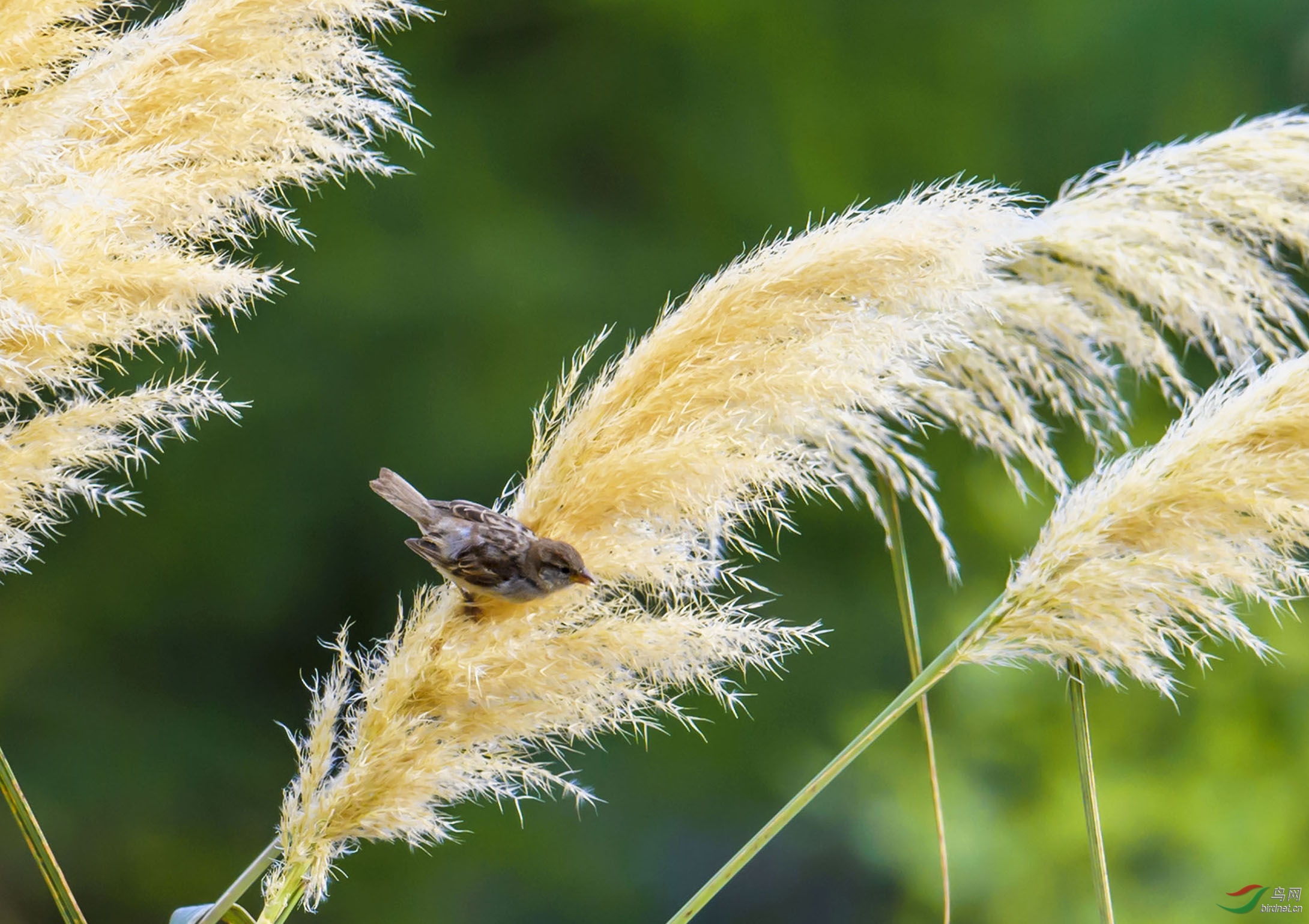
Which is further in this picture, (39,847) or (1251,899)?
(1251,899)

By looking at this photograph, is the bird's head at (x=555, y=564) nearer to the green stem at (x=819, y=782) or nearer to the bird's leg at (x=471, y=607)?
the bird's leg at (x=471, y=607)

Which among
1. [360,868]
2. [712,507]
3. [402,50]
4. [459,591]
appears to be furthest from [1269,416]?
[360,868]

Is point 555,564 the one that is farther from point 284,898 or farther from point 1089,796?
point 1089,796

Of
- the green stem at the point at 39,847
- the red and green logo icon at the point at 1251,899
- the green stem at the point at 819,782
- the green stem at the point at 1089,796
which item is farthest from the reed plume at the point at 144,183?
the red and green logo icon at the point at 1251,899

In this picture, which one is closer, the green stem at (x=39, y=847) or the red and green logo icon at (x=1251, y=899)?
the green stem at (x=39, y=847)

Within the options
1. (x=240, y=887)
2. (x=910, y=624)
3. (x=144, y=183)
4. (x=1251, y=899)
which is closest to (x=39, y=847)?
(x=240, y=887)

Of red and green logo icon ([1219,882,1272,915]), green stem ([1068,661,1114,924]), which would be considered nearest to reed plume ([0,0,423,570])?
green stem ([1068,661,1114,924])

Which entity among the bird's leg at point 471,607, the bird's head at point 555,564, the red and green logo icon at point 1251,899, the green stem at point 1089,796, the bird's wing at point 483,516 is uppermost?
the bird's wing at point 483,516

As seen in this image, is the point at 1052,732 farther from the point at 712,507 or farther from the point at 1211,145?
the point at 712,507
